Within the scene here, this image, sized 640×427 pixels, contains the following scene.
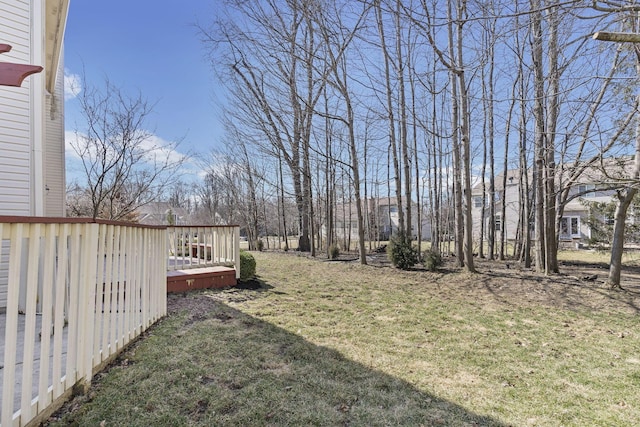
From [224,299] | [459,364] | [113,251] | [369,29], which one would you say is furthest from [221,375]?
[369,29]

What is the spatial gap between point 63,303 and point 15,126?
12.9ft

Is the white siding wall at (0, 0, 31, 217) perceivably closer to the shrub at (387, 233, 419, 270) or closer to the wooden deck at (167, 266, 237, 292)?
the wooden deck at (167, 266, 237, 292)

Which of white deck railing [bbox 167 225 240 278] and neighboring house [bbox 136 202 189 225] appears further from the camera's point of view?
neighboring house [bbox 136 202 189 225]

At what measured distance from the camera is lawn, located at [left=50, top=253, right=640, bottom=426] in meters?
2.21

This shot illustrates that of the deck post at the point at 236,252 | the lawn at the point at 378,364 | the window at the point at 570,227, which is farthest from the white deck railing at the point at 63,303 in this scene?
the window at the point at 570,227

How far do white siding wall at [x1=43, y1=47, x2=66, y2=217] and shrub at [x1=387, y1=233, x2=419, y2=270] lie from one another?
778 cm

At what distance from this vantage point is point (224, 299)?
17.2 feet

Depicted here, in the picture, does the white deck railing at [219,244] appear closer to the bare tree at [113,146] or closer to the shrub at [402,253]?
the bare tree at [113,146]

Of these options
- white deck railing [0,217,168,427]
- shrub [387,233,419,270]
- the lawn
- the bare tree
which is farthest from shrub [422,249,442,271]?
the bare tree

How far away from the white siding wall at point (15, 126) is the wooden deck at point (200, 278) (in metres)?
2.16

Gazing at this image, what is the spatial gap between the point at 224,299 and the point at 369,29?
7166 mm

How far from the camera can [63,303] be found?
76.7 inches


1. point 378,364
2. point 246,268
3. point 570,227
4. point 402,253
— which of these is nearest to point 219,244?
point 246,268

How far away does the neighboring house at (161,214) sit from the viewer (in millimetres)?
15123
